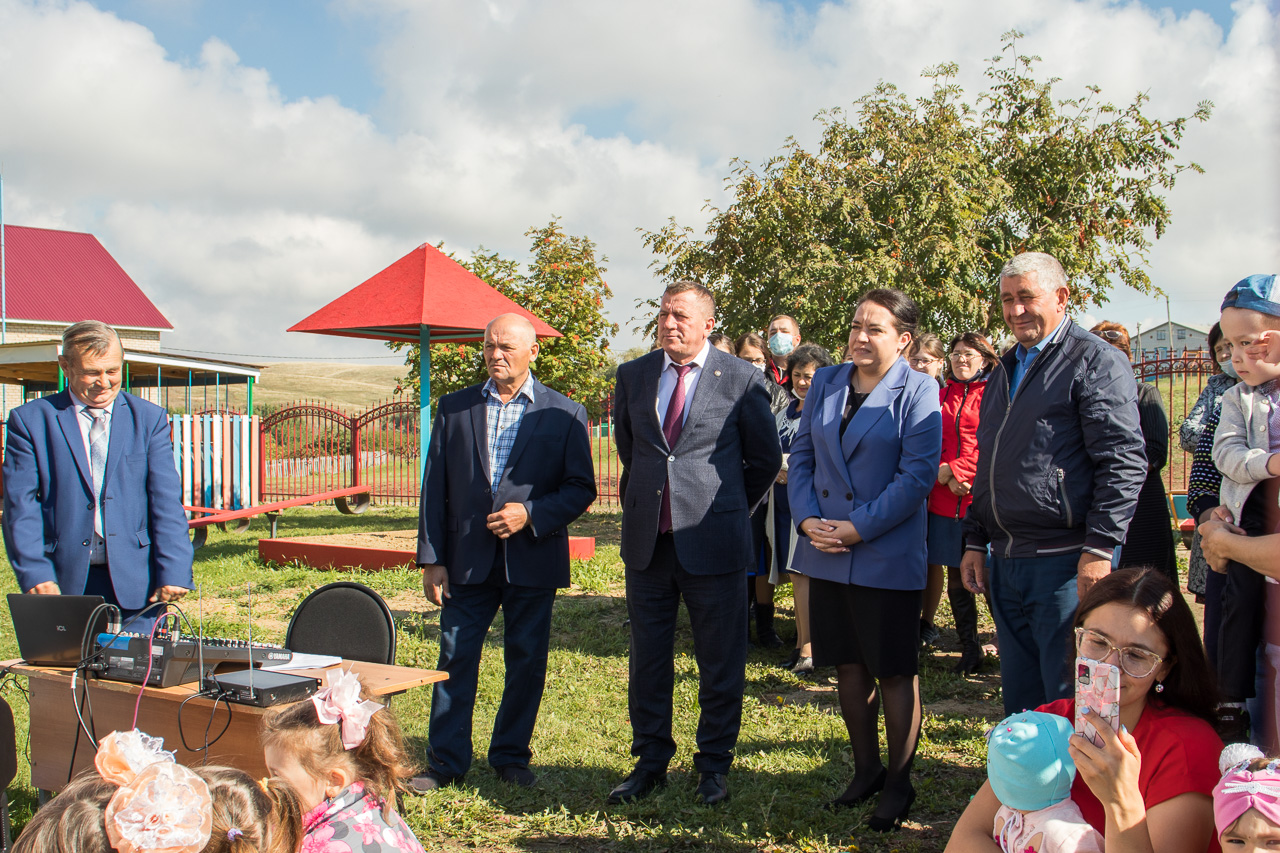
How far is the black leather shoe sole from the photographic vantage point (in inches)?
149

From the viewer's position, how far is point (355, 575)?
892 cm

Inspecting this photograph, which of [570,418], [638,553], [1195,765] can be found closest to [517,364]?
[570,418]

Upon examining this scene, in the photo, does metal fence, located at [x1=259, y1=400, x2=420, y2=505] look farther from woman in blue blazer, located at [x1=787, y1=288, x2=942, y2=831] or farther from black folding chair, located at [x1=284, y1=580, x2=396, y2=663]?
woman in blue blazer, located at [x1=787, y1=288, x2=942, y2=831]

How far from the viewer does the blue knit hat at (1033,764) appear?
6.24 feet

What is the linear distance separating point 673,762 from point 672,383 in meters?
1.77

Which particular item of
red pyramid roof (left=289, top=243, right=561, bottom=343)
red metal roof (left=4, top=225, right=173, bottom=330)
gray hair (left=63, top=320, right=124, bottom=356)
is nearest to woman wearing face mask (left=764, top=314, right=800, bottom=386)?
red pyramid roof (left=289, top=243, right=561, bottom=343)

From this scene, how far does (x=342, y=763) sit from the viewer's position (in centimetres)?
238

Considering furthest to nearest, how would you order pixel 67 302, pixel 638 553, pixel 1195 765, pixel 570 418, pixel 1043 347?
pixel 67 302 < pixel 570 418 < pixel 638 553 < pixel 1043 347 < pixel 1195 765

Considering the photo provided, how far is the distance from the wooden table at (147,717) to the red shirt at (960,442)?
3391mm

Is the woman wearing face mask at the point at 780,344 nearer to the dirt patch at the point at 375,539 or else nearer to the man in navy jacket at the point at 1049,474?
the man in navy jacket at the point at 1049,474

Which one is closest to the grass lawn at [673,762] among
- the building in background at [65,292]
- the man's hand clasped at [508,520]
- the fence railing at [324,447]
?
the man's hand clasped at [508,520]

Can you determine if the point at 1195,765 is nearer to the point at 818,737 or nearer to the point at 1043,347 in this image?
the point at 1043,347

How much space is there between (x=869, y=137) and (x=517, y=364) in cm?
923

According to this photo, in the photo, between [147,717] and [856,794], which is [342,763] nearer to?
[147,717]
